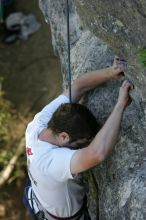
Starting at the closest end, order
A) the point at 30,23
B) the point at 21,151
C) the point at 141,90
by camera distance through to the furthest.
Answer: the point at 141,90
the point at 21,151
the point at 30,23

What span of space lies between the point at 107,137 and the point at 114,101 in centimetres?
55

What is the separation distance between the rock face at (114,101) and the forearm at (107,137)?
205mm

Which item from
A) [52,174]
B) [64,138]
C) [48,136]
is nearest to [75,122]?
[64,138]

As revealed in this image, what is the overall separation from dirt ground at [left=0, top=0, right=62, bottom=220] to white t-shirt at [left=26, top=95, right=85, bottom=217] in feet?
16.7

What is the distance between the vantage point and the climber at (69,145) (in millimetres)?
3449

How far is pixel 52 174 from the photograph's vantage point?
3691mm

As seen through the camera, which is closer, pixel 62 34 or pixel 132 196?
pixel 132 196

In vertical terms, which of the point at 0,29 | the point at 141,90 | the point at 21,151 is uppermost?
the point at 141,90

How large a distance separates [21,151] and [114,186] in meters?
4.96

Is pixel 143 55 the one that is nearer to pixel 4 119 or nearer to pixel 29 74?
pixel 4 119

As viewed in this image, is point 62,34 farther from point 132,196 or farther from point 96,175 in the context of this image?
point 132,196

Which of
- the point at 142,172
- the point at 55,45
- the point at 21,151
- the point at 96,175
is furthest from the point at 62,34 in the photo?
the point at 21,151

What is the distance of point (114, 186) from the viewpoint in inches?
145

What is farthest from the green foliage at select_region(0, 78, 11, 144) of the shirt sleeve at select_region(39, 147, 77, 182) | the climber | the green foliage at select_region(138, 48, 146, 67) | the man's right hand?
the green foliage at select_region(138, 48, 146, 67)
